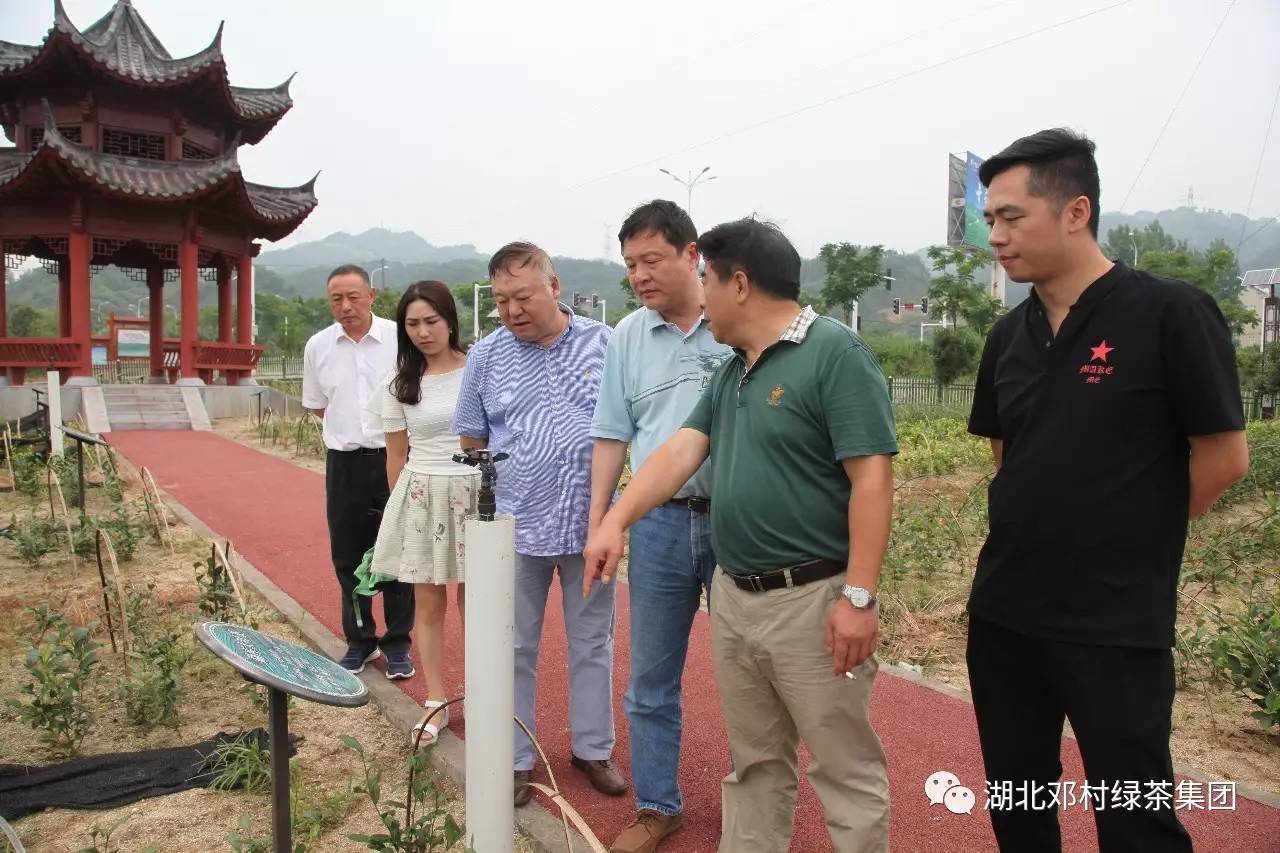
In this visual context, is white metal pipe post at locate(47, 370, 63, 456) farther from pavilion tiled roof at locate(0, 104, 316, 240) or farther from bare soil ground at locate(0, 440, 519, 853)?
pavilion tiled roof at locate(0, 104, 316, 240)

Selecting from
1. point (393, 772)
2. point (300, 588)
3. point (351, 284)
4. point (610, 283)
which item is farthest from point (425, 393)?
point (610, 283)

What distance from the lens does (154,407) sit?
16.9m

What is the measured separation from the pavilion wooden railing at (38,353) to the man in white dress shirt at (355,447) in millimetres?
15599

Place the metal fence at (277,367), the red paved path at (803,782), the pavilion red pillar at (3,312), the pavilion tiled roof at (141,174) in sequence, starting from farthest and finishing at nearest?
1. the metal fence at (277,367)
2. the pavilion red pillar at (3,312)
3. the pavilion tiled roof at (141,174)
4. the red paved path at (803,782)

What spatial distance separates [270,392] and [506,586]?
60.4 ft

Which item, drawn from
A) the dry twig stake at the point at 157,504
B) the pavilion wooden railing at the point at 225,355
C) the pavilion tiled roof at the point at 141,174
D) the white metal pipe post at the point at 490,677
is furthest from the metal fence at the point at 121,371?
the white metal pipe post at the point at 490,677

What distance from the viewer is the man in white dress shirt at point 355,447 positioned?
156 inches

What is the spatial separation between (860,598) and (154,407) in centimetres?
1775

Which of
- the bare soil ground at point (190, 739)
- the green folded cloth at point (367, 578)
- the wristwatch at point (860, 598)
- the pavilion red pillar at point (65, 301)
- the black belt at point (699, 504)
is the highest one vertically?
the pavilion red pillar at point (65, 301)

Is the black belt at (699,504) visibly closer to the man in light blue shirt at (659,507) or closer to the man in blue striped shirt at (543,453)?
the man in light blue shirt at (659,507)

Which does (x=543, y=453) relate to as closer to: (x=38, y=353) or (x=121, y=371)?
(x=38, y=353)

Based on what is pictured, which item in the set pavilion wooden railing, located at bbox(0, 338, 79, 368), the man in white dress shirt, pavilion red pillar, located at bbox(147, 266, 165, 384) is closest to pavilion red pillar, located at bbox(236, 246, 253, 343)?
pavilion red pillar, located at bbox(147, 266, 165, 384)

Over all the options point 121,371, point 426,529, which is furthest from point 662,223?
point 121,371

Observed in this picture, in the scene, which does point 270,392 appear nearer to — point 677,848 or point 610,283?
point 677,848
